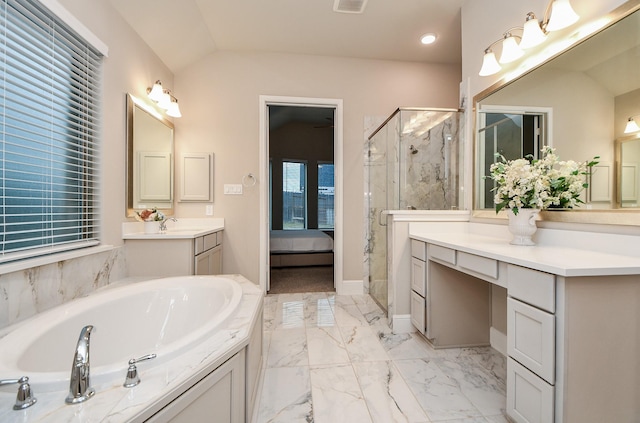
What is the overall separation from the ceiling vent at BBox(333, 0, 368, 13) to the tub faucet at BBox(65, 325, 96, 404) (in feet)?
9.21

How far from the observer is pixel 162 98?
249 cm

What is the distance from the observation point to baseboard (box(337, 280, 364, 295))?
320cm

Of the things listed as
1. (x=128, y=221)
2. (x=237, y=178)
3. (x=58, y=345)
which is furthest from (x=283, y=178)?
(x=58, y=345)

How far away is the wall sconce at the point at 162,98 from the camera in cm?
241

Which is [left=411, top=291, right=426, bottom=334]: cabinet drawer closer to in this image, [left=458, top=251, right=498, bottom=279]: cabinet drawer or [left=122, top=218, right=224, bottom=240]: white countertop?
[left=458, top=251, right=498, bottom=279]: cabinet drawer

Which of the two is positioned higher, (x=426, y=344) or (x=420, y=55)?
(x=420, y=55)

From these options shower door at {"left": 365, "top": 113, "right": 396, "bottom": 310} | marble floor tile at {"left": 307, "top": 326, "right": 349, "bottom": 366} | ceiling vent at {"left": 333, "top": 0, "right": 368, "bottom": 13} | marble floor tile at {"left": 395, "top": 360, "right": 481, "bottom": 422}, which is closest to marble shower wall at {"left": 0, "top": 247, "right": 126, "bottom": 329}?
marble floor tile at {"left": 307, "top": 326, "right": 349, "bottom": 366}

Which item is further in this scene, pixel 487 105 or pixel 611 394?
pixel 487 105

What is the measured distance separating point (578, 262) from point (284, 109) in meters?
5.33

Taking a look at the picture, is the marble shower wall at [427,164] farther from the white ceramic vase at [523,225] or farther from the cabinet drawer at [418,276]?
the white ceramic vase at [523,225]

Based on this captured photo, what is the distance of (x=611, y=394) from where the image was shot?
101 cm

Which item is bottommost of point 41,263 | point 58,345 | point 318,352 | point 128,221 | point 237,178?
point 318,352

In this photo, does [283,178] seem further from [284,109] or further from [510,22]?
[510,22]

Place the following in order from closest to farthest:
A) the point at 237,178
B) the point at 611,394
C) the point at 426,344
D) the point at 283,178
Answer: the point at 611,394 → the point at 426,344 → the point at 237,178 → the point at 283,178
